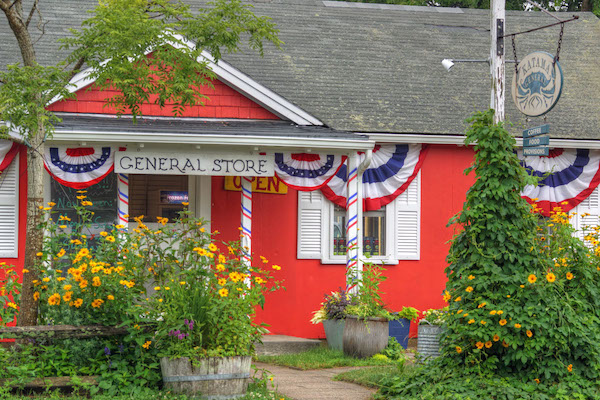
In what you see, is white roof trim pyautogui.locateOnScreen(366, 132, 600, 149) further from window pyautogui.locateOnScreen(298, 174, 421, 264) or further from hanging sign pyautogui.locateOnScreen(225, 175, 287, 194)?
hanging sign pyautogui.locateOnScreen(225, 175, 287, 194)

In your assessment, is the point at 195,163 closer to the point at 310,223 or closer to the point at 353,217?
the point at 353,217

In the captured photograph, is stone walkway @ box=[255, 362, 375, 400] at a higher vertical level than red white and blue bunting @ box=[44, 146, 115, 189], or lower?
lower

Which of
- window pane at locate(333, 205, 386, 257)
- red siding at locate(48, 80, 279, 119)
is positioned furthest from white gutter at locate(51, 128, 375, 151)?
window pane at locate(333, 205, 386, 257)

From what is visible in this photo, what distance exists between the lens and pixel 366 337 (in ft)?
36.1

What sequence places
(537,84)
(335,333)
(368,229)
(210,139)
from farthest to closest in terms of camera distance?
1. (368,229)
2. (335,333)
3. (210,139)
4. (537,84)

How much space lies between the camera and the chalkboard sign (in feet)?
40.2

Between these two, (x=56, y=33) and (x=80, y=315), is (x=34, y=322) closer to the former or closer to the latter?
(x=80, y=315)

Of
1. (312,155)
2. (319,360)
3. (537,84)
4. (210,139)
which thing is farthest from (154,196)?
(537,84)

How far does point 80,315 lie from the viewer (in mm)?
7828

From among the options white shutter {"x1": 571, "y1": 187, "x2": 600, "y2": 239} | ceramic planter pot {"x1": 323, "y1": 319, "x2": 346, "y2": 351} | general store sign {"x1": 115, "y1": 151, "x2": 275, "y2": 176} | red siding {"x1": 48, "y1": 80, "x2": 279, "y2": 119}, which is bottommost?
ceramic planter pot {"x1": 323, "y1": 319, "x2": 346, "y2": 351}

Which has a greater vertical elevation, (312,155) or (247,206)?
(312,155)

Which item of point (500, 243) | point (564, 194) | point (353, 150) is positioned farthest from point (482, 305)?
point (564, 194)

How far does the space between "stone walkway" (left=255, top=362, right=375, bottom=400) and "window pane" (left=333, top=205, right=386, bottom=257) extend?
11.0 ft

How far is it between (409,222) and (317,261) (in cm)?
168
